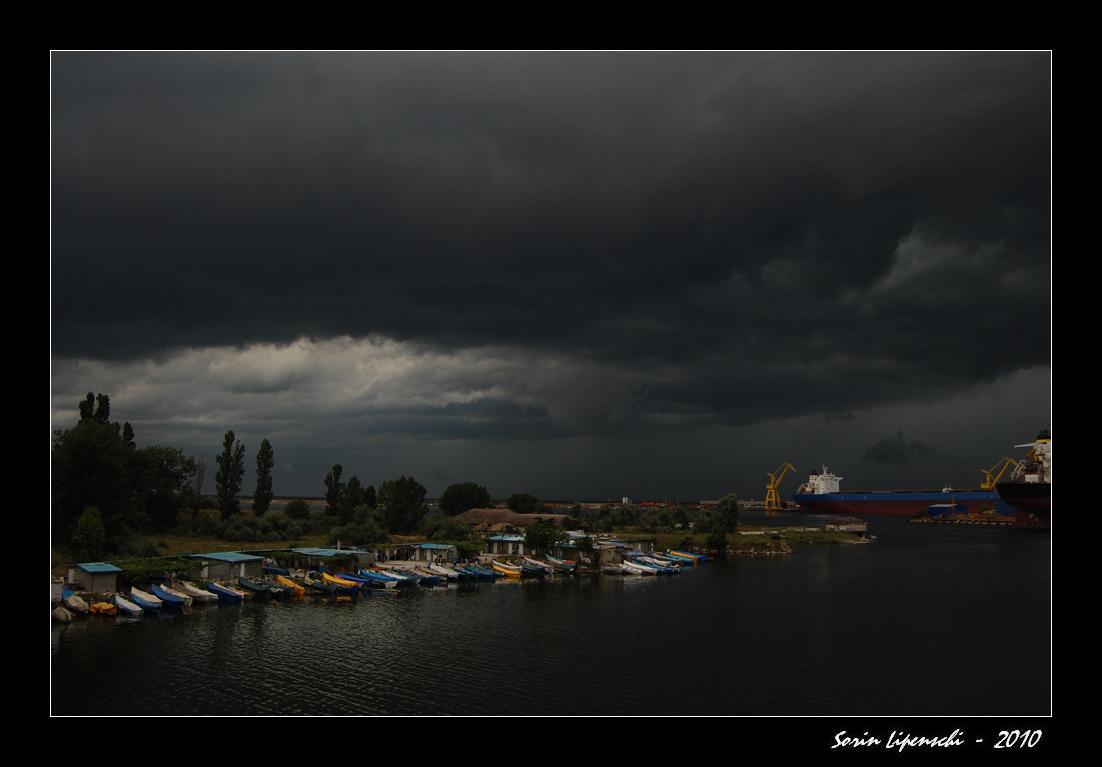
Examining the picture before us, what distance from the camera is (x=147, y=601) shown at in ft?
193

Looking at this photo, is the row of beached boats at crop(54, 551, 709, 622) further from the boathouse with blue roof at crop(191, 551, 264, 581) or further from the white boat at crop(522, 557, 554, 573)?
the boathouse with blue roof at crop(191, 551, 264, 581)

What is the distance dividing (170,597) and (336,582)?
54.2 feet

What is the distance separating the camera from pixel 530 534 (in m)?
101

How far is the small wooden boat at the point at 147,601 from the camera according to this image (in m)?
58.5

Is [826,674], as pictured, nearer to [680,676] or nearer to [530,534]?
[680,676]

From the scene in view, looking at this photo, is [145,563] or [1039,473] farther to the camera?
[1039,473]

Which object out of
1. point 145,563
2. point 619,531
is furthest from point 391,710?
point 619,531

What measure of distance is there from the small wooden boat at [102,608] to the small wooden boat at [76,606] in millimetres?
414

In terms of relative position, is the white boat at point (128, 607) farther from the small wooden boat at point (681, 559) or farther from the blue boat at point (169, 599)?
the small wooden boat at point (681, 559)

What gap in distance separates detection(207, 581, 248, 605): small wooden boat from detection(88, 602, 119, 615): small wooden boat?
367 inches

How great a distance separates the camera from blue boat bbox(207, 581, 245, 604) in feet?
214

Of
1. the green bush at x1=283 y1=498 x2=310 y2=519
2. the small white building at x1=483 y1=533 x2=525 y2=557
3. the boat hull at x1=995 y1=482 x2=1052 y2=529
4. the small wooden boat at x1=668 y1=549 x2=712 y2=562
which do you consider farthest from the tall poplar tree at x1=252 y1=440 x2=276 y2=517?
the boat hull at x1=995 y1=482 x2=1052 y2=529
